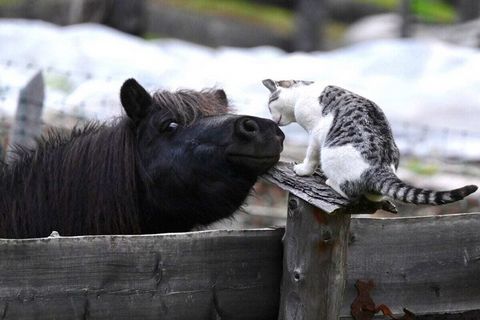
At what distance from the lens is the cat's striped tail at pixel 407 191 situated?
285cm

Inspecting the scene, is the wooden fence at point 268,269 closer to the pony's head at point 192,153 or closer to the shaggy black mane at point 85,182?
the pony's head at point 192,153

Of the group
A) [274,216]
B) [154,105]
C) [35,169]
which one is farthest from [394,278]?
[274,216]

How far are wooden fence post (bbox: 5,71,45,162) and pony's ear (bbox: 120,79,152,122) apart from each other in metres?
1.87

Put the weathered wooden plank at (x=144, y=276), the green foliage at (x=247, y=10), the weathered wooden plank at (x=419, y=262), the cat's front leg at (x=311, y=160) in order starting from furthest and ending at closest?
the green foliage at (x=247, y=10)
the weathered wooden plank at (x=419, y=262)
the cat's front leg at (x=311, y=160)
the weathered wooden plank at (x=144, y=276)

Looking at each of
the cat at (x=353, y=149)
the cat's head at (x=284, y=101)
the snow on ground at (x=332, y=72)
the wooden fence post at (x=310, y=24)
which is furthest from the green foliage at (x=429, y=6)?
the cat at (x=353, y=149)

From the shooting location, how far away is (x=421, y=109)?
9.34 meters

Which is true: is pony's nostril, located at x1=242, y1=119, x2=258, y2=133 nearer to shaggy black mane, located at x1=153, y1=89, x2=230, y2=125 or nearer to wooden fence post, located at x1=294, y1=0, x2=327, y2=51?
shaggy black mane, located at x1=153, y1=89, x2=230, y2=125

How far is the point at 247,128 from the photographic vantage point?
3.53m

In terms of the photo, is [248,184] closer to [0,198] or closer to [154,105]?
[154,105]

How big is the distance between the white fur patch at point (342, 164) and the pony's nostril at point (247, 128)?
14.4 inches

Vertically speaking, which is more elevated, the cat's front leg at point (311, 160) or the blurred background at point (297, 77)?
the cat's front leg at point (311, 160)

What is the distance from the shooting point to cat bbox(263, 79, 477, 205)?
9.64ft

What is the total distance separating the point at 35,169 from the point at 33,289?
1.11 meters

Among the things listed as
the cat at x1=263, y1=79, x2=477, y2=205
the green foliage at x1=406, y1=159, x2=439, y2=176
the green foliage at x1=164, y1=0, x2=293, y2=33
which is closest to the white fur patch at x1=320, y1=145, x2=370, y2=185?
the cat at x1=263, y1=79, x2=477, y2=205
